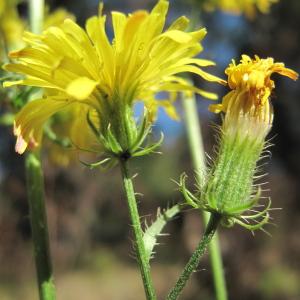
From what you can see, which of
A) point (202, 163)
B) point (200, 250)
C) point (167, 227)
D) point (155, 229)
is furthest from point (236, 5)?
point (167, 227)

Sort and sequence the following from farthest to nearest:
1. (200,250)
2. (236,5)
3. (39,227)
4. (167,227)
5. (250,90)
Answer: (167,227), (236,5), (39,227), (250,90), (200,250)

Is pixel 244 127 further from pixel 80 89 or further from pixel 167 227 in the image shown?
pixel 167 227

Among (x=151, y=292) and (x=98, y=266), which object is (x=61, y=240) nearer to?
(x=98, y=266)

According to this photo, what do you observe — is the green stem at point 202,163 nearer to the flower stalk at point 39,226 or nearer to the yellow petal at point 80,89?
the flower stalk at point 39,226

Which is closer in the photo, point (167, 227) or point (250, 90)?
point (250, 90)

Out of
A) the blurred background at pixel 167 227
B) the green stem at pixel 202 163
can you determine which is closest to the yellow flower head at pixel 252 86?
the green stem at pixel 202 163

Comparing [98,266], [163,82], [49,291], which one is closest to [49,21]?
[163,82]

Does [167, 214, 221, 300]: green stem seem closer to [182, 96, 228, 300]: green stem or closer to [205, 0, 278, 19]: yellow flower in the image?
[182, 96, 228, 300]: green stem
